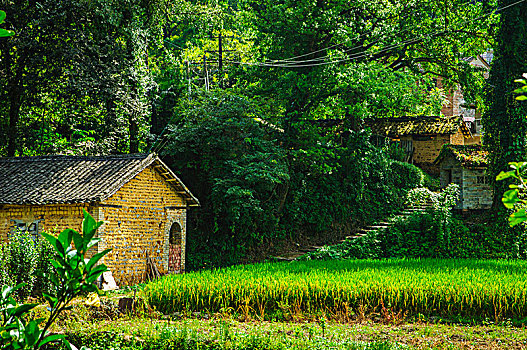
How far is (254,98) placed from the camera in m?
20.2

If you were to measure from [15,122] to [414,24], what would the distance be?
1501 centimetres

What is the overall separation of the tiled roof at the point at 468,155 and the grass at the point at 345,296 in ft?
33.7

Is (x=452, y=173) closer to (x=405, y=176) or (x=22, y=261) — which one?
(x=405, y=176)

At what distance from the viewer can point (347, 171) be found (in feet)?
72.3

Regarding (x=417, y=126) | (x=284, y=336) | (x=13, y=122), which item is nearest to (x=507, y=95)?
(x=417, y=126)

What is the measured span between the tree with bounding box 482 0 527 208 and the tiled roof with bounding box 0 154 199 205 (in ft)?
36.1

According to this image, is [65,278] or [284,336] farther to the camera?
[284,336]

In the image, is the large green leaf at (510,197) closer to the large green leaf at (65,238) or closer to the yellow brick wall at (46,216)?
the large green leaf at (65,238)

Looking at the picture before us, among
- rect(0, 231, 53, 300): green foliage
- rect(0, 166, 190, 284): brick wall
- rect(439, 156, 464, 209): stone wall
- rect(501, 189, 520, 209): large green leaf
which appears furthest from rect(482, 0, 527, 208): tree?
rect(501, 189, 520, 209): large green leaf

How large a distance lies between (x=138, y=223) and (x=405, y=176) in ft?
Answer: 44.0

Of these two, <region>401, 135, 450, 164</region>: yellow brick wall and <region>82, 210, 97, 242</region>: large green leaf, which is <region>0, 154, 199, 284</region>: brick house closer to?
<region>82, 210, 97, 242</region>: large green leaf

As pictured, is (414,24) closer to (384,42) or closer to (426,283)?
(384,42)

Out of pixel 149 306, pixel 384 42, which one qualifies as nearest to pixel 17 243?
pixel 149 306

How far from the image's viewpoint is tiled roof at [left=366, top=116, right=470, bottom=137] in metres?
28.5
